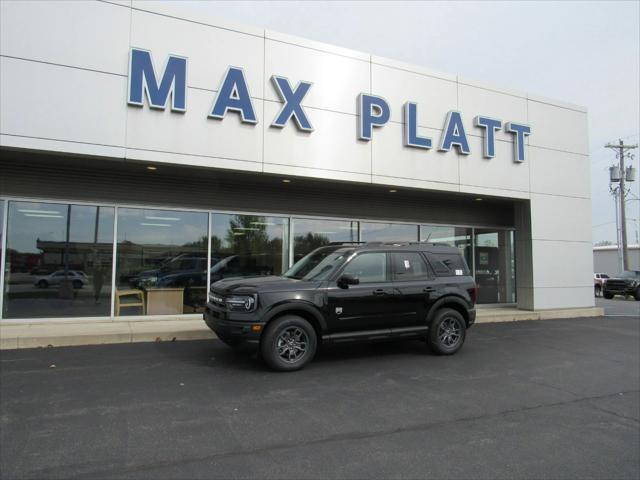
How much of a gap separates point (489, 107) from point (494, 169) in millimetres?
1770

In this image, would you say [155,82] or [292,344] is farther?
[155,82]

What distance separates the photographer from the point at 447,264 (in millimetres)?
8406

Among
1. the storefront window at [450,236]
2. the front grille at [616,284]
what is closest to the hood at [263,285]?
the storefront window at [450,236]

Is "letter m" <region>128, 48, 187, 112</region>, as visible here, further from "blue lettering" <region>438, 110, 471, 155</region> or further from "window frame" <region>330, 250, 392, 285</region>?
"blue lettering" <region>438, 110, 471, 155</region>

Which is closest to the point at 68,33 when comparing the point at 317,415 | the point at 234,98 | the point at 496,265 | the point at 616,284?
the point at 234,98

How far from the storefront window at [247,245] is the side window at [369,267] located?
4668 millimetres

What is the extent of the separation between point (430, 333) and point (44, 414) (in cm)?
575

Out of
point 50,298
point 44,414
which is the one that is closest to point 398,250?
point 44,414

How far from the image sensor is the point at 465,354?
8.33 meters

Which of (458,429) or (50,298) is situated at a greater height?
(50,298)

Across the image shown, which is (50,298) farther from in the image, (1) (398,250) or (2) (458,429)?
(2) (458,429)

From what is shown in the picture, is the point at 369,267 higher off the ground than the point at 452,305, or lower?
higher

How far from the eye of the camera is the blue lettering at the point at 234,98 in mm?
9500

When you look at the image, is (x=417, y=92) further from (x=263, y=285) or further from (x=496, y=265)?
(x=263, y=285)
